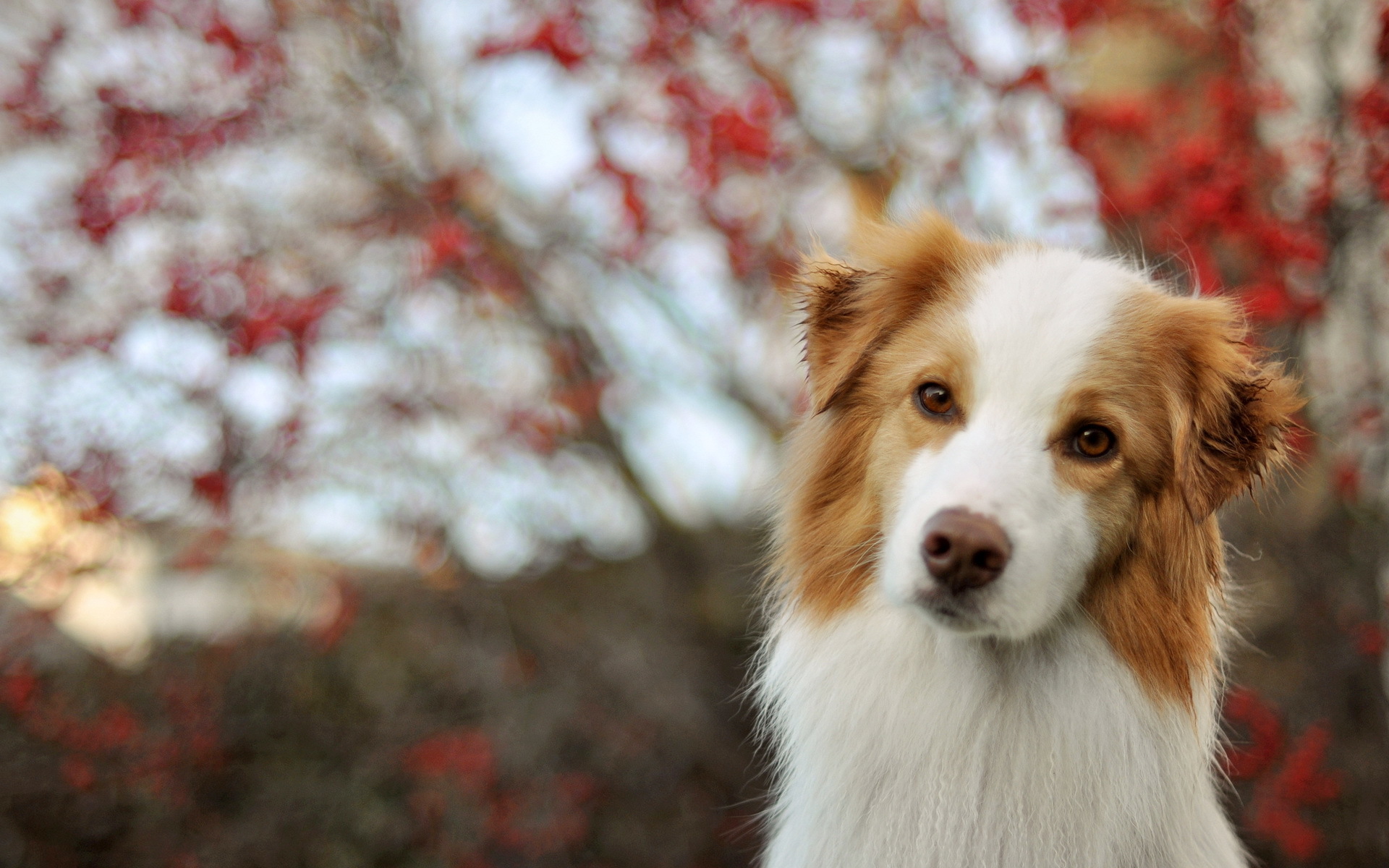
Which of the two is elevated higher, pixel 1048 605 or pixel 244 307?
pixel 1048 605

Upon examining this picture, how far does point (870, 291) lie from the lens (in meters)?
2.40

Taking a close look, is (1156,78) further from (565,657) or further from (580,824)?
(580,824)

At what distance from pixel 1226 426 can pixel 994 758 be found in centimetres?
94

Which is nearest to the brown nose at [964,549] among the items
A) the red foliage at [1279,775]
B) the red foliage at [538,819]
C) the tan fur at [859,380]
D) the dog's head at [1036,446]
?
the dog's head at [1036,446]

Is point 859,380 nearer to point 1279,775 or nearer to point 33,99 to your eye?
point 1279,775

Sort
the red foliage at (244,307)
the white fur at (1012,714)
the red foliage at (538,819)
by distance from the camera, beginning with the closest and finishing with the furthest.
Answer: the white fur at (1012,714) < the red foliage at (244,307) < the red foliage at (538,819)

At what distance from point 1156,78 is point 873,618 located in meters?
3.69

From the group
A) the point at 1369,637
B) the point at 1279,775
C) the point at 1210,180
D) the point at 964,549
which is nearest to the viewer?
the point at 964,549

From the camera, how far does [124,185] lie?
381 cm

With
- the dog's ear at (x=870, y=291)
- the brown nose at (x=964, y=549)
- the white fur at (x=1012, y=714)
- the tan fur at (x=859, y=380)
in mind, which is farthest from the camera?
the dog's ear at (x=870, y=291)

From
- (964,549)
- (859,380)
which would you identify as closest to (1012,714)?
(964,549)

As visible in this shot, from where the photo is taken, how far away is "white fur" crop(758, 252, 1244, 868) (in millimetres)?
2006

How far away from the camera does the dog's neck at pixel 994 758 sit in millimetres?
2061

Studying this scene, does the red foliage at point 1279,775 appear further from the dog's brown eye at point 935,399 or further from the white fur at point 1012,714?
the dog's brown eye at point 935,399
